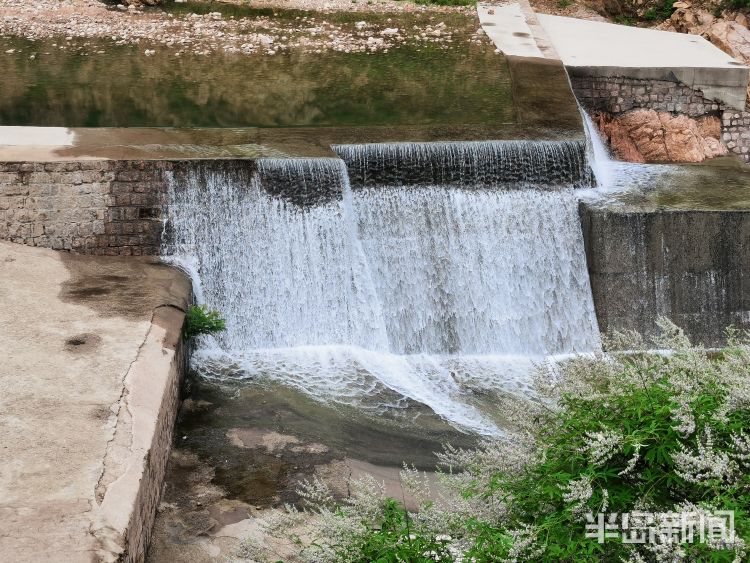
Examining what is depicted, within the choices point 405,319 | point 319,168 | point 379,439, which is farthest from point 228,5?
point 379,439

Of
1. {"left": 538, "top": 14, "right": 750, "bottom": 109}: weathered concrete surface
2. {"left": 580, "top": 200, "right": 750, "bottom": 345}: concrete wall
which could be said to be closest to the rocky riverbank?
{"left": 538, "top": 14, "right": 750, "bottom": 109}: weathered concrete surface

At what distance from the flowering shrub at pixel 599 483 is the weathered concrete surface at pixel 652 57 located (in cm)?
713

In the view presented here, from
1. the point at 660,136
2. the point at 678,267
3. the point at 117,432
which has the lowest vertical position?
the point at 678,267

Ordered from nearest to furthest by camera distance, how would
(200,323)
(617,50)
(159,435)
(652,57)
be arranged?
(159,435)
(200,323)
(652,57)
(617,50)

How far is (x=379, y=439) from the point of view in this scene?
6527 millimetres

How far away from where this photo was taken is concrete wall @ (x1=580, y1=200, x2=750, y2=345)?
8.39 meters

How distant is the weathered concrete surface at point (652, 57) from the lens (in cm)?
1071

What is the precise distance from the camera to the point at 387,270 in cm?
838

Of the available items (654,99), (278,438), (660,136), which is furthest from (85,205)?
(654,99)

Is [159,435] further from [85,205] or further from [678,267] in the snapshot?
[678,267]

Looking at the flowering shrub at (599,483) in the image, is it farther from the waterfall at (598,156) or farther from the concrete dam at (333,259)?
the waterfall at (598,156)

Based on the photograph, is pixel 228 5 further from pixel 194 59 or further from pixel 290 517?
pixel 290 517

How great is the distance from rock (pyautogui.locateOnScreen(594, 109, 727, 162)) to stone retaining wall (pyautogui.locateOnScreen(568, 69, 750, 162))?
9 centimetres

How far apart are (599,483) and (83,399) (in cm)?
282
